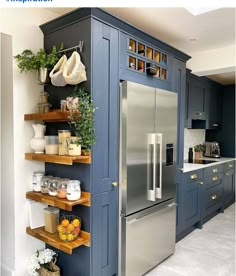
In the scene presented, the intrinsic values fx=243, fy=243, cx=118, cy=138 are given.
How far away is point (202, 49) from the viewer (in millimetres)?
3484

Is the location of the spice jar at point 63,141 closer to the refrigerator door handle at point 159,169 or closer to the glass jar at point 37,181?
the glass jar at point 37,181

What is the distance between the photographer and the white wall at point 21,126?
209cm

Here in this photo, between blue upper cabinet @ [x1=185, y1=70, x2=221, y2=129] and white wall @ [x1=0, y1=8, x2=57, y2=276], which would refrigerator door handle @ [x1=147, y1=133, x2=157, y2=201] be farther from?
blue upper cabinet @ [x1=185, y1=70, x2=221, y2=129]

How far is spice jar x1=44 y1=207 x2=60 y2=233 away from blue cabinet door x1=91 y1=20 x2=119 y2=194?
1.52 feet

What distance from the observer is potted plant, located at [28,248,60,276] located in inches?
83.0

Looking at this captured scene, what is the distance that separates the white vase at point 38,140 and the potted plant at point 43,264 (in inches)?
36.3

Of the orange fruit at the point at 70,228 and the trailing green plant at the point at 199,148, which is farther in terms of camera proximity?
the trailing green plant at the point at 199,148

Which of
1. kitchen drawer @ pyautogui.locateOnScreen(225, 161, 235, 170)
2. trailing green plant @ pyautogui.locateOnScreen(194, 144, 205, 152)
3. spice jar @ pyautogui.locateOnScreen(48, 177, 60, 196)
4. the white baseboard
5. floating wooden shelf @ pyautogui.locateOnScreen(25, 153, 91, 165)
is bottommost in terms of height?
the white baseboard

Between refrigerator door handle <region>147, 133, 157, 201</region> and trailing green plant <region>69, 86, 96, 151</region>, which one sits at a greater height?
trailing green plant <region>69, 86, 96, 151</region>

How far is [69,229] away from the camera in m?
1.89

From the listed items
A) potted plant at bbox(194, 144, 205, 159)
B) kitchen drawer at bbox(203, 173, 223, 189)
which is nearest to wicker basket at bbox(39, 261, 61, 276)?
kitchen drawer at bbox(203, 173, 223, 189)

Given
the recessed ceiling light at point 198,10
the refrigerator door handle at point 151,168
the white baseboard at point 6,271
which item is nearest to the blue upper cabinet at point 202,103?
the recessed ceiling light at point 198,10

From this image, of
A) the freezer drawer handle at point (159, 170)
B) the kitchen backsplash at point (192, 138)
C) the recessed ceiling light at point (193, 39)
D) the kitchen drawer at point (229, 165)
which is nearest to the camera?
the freezer drawer handle at point (159, 170)

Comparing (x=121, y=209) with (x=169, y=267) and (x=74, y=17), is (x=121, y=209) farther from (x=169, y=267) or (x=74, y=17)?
(x=74, y=17)
